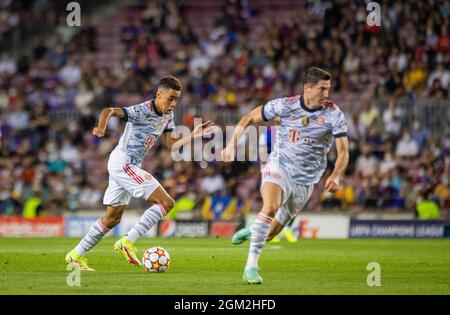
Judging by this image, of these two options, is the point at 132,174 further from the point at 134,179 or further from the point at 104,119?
the point at 104,119

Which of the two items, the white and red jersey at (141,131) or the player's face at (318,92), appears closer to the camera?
the player's face at (318,92)

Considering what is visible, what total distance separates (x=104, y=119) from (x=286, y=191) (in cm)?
265

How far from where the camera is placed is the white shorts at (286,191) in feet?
43.0

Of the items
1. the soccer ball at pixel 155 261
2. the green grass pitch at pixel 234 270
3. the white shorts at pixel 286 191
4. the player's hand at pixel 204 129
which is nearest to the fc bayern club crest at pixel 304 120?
the white shorts at pixel 286 191

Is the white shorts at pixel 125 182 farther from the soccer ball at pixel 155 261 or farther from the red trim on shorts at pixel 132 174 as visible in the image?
the soccer ball at pixel 155 261

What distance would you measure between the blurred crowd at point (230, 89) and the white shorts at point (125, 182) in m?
13.5

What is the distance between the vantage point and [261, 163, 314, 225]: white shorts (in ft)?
43.0

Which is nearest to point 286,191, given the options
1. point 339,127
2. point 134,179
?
point 339,127

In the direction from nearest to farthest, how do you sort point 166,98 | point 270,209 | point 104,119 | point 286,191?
point 270,209 → point 286,191 → point 104,119 → point 166,98

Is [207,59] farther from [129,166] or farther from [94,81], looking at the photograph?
[129,166]

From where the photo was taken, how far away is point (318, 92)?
1327 cm

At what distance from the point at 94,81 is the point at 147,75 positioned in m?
1.76

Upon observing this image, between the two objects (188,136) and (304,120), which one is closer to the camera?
(304,120)

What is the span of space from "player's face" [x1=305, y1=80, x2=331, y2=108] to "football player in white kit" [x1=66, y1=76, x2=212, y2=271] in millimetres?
1757
